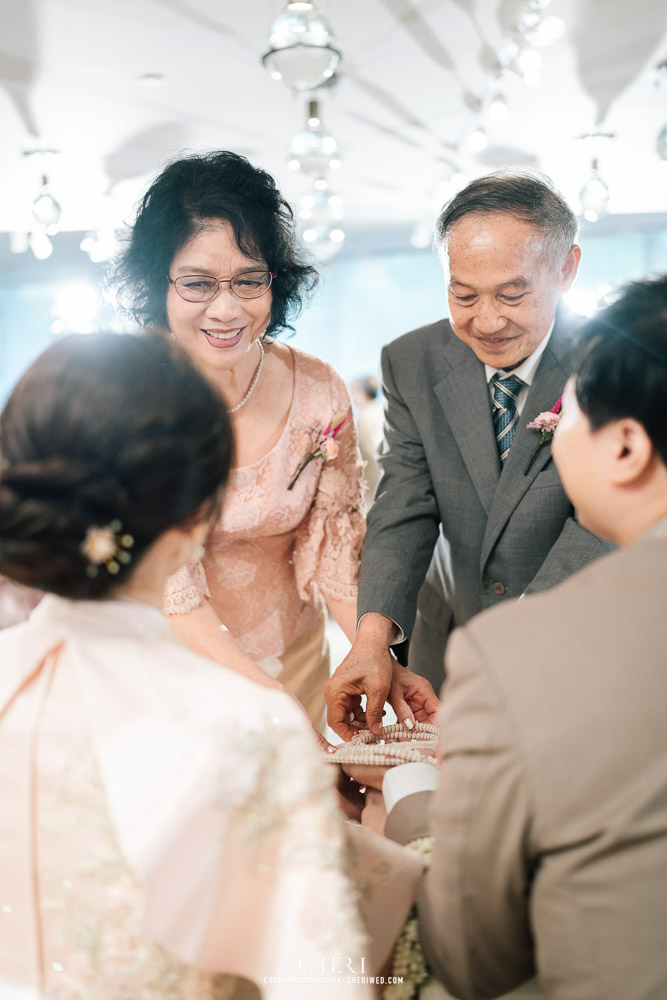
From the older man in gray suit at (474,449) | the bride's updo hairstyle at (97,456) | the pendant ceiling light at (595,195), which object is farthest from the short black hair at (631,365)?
the pendant ceiling light at (595,195)

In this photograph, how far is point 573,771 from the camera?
909mm

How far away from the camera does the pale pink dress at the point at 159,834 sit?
2.88ft

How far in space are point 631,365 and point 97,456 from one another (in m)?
0.61

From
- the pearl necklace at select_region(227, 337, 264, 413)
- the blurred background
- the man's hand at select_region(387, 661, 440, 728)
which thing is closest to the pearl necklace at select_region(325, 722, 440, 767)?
the man's hand at select_region(387, 661, 440, 728)

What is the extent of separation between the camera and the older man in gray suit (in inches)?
73.5

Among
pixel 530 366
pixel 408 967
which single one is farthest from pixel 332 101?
pixel 408 967

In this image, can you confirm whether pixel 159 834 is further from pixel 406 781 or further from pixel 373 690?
pixel 373 690

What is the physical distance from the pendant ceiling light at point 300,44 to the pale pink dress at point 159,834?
2581mm

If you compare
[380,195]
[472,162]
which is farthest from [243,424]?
[380,195]

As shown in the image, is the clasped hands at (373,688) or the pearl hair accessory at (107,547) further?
the clasped hands at (373,688)

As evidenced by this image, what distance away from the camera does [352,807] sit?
153cm

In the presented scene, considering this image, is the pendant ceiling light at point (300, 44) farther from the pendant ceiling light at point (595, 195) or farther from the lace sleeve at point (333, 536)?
the pendant ceiling light at point (595, 195)

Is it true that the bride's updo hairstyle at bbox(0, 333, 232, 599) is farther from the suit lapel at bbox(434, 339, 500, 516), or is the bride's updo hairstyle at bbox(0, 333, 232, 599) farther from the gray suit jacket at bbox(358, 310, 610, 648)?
the suit lapel at bbox(434, 339, 500, 516)

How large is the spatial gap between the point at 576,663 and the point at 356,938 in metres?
0.36
